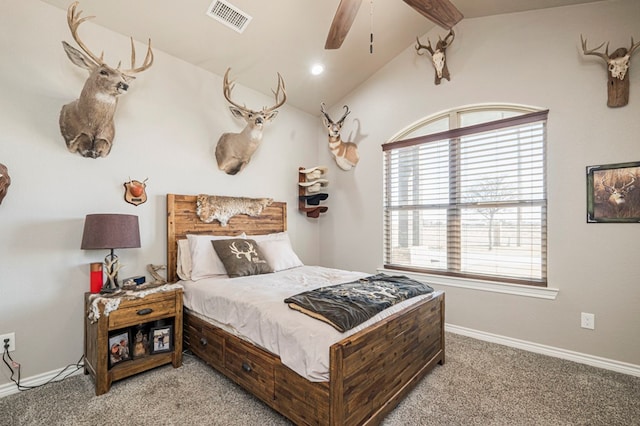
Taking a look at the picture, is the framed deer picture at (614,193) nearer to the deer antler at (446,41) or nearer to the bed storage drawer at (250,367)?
the deer antler at (446,41)

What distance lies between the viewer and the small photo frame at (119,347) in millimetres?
2174

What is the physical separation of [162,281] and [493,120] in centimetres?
364

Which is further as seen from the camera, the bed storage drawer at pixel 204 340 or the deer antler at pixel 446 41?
the deer antler at pixel 446 41

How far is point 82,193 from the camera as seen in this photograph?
239 cm

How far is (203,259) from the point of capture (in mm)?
2771

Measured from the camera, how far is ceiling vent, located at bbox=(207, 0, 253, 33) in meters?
2.54

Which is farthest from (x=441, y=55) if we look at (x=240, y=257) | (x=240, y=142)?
(x=240, y=257)

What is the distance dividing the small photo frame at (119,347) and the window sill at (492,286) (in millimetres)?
2869

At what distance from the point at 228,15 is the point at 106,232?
7.01 feet

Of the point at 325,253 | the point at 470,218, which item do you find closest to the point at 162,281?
the point at 325,253

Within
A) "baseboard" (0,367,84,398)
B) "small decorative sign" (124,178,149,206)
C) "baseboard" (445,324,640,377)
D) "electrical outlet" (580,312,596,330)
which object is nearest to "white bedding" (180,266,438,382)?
"small decorative sign" (124,178,149,206)

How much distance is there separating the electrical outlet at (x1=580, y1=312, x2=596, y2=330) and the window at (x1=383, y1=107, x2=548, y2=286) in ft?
1.25

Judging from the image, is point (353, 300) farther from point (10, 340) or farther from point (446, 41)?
point (446, 41)

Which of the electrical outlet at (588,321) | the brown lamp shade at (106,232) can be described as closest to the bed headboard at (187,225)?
the brown lamp shade at (106,232)
